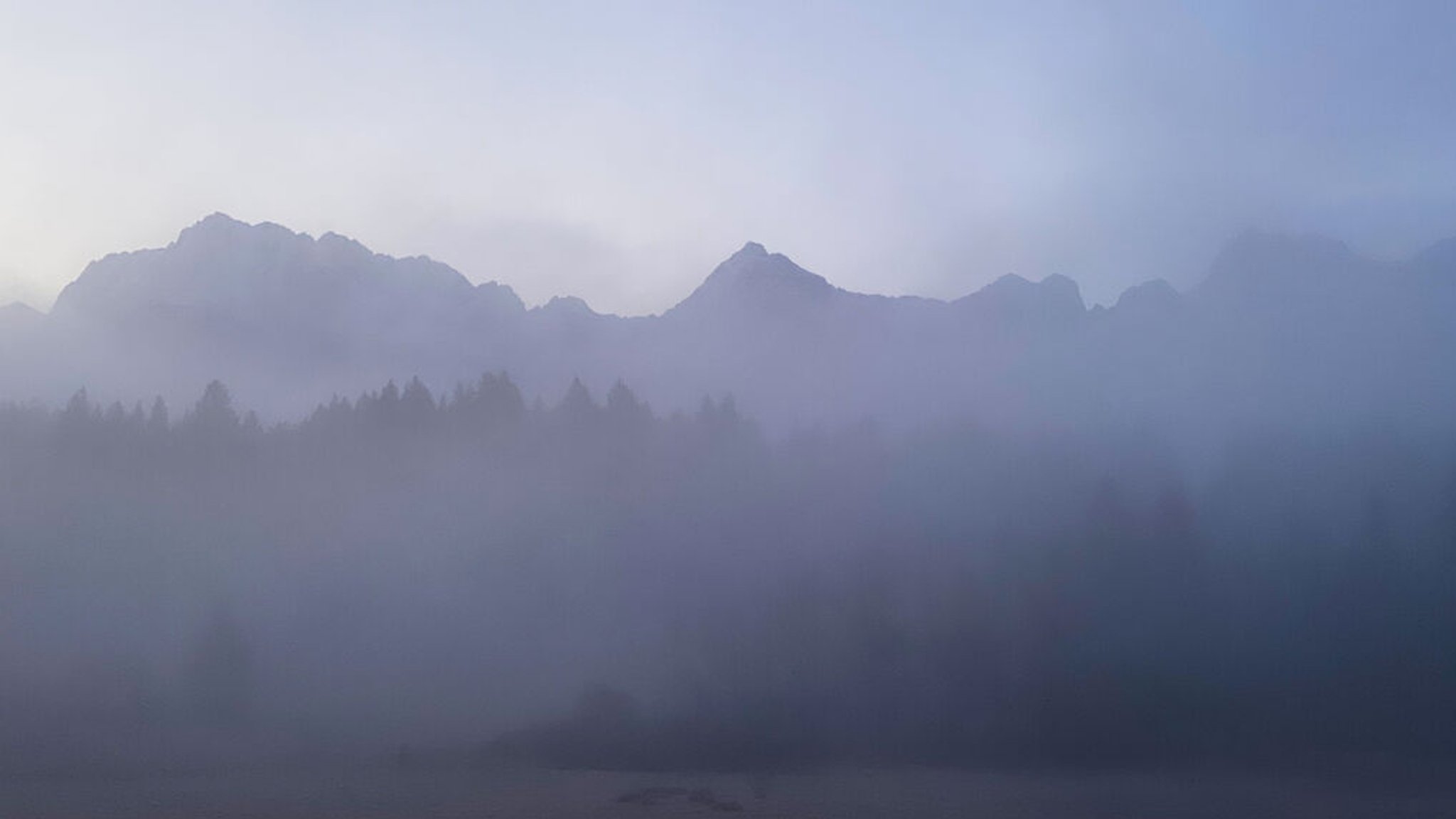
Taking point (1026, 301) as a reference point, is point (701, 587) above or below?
below

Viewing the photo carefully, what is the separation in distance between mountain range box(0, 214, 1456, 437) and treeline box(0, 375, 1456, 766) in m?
1.68

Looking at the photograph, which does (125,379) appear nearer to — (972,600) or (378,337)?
(378,337)

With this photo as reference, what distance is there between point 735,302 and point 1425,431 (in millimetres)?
24997

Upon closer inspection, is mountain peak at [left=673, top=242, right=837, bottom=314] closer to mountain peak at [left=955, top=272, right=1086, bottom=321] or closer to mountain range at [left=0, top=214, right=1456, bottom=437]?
mountain range at [left=0, top=214, right=1456, bottom=437]

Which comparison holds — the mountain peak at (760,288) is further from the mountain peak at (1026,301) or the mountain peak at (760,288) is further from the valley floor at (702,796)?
the valley floor at (702,796)

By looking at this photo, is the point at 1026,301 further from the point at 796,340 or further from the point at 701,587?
the point at 701,587

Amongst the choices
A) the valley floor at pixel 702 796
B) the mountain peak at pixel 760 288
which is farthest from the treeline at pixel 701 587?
the mountain peak at pixel 760 288

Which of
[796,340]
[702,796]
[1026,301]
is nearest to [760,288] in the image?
[796,340]

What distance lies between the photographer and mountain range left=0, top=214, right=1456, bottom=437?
46.4 meters

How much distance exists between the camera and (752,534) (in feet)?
142

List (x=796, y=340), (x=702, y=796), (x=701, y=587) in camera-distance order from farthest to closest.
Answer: (x=796, y=340)
(x=701, y=587)
(x=702, y=796)

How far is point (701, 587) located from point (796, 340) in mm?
12109

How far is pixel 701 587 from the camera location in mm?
42094

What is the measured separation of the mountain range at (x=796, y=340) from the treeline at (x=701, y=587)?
Answer: 5.52 feet
